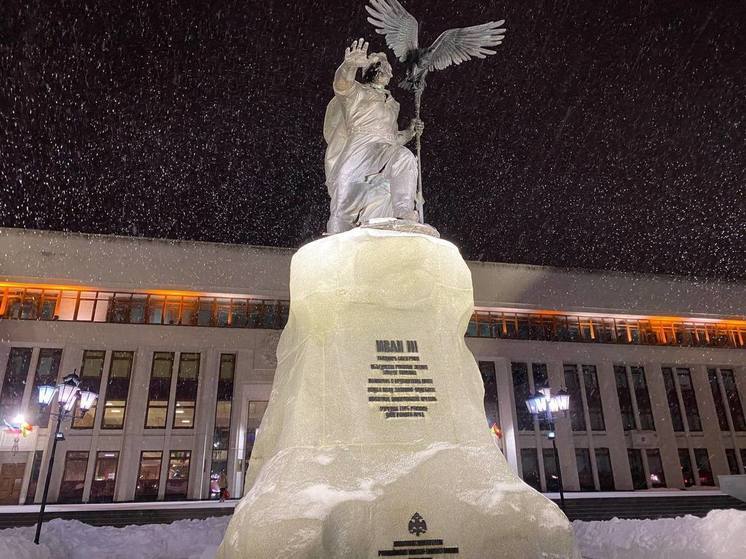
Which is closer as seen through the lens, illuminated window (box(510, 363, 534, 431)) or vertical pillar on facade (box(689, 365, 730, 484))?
illuminated window (box(510, 363, 534, 431))

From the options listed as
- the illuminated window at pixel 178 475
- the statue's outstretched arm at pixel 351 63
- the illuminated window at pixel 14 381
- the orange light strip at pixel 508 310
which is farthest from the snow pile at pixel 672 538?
the illuminated window at pixel 14 381

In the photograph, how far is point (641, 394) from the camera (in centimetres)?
3062

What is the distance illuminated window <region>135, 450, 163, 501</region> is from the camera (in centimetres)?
2456

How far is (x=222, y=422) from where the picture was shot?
85.7 ft

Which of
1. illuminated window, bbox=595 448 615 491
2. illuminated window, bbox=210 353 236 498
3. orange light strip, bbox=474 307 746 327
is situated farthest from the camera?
orange light strip, bbox=474 307 746 327

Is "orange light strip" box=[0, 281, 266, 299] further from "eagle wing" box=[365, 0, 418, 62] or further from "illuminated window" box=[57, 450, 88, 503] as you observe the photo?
"eagle wing" box=[365, 0, 418, 62]

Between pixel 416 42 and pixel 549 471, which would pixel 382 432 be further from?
pixel 549 471

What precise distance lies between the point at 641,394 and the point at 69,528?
98.8 feet

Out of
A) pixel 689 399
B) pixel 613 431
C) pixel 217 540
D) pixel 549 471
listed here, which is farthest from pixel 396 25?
pixel 689 399

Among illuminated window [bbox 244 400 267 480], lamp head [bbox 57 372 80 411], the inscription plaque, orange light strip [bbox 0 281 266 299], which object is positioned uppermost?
orange light strip [bbox 0 281 266 299]

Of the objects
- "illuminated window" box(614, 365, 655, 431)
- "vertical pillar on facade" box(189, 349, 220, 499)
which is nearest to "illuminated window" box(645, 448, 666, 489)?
"illuminated window" box(614, 365, 655, 431)

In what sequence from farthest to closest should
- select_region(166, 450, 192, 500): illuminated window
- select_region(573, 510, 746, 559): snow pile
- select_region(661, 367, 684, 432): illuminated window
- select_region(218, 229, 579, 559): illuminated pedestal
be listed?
1. select_region(661, 367, 684, 432): illuminated window
2. select_region(166, 450, 192, 500): illuminated window
3. select_region(573, 510, 746, 559): snow pile
4. select_region(218, 229, 579, 559): illuminated pedestal

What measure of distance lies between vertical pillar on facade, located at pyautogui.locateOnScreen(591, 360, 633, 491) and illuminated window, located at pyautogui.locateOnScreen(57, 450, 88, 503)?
2617 cm

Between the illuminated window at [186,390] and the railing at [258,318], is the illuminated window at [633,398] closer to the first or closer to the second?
the railing at [258,318]
